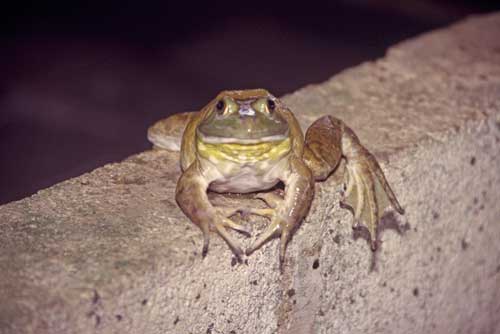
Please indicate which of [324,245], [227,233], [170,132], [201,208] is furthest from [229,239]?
[170,132]

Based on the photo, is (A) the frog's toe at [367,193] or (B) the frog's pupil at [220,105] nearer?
(B) the frog's pupil at [220,105]

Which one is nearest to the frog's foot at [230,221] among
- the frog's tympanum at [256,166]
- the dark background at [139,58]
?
the frog's tympanum at [256,166]

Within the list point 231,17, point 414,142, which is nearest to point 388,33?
point 231,17

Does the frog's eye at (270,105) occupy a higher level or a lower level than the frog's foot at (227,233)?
higher

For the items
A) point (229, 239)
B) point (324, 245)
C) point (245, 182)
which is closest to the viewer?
point (229, 239)

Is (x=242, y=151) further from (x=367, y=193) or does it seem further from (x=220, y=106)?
(x=367, y=193)

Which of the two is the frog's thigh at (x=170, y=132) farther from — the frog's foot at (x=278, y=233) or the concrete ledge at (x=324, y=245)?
the frog's foot at (x=278, y=233)
